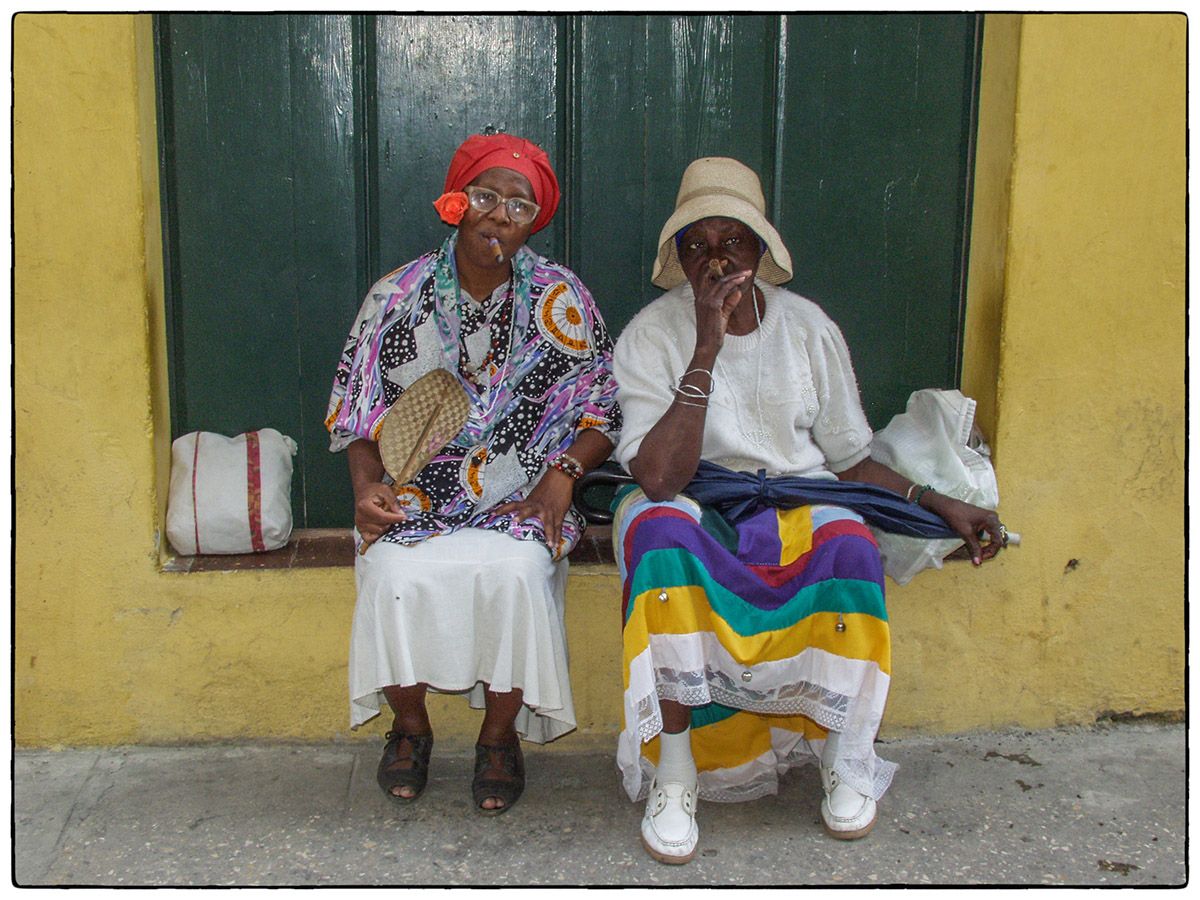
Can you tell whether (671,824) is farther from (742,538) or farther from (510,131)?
(510,131)

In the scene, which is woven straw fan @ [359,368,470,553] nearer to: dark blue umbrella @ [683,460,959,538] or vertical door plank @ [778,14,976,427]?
dark blue umbrella @ [683,460,959,538]

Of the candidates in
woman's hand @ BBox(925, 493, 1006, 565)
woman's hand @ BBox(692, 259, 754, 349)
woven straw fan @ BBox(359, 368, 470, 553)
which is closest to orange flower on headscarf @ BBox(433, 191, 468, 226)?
woven straw fan @ BBox(359, 368, 470, 553)

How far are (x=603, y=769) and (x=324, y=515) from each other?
110 cm

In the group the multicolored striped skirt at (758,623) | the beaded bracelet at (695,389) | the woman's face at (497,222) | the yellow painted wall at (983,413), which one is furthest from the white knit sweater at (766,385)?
the yellow painted wall at (983,413)

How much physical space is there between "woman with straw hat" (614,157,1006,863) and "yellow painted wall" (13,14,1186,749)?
0.43 m

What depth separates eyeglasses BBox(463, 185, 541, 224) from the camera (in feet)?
9.13

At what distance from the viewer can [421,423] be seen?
2871 mm

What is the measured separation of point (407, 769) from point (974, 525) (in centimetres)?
149

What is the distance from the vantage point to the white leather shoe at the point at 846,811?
8.64 feet

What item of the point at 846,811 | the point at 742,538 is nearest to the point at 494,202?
the point at 742,538

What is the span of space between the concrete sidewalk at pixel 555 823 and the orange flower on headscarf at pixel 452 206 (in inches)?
55.4

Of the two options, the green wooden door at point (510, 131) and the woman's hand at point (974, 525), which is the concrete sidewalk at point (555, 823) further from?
the green wooden door at point (510, 131)

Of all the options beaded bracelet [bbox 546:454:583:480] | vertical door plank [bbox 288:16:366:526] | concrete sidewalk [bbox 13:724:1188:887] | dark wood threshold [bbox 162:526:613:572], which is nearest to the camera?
concrete sidewalk [bbox 13:724:1188:887]

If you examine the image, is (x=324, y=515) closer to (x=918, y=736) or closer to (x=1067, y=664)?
(x=918, y=736)
